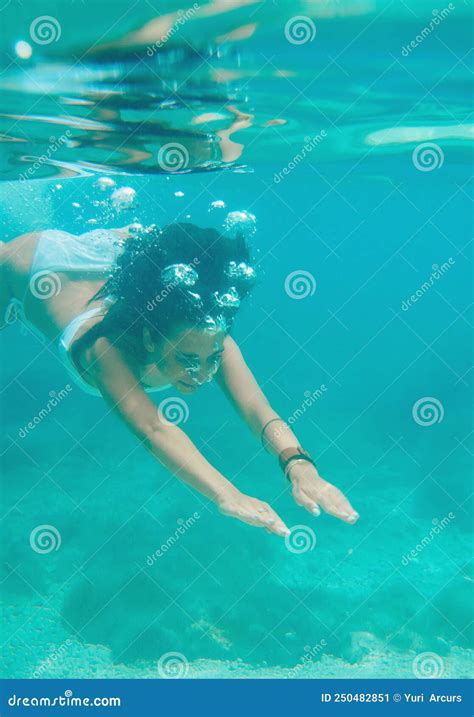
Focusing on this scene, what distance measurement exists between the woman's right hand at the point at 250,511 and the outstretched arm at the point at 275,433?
364mm

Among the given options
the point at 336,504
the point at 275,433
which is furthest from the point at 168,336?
the point at 336,504

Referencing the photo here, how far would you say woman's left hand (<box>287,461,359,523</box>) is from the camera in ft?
12.4

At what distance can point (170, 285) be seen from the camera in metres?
4.65

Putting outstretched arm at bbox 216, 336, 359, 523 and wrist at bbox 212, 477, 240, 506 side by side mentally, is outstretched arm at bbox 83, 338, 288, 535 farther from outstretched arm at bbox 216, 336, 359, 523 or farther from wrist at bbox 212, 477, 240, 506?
outstretched arm at bbox 216, 336, 359, 523

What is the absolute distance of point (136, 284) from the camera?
4.98 metres

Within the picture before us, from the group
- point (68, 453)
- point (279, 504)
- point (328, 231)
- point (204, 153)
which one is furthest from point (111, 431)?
point (328, 231)

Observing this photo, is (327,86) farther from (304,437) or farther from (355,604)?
(304,437)

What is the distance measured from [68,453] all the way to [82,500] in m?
3.70

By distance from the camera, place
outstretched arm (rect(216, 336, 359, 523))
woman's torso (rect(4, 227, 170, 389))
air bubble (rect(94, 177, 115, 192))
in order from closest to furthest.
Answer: outstretched arm (rect(216, 336, 359, 523)), woman's torso (rect(4, 227, 170, 389)), air bubble (rect(94, 177, 115, 192))

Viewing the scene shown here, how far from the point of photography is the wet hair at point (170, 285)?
4559 mm

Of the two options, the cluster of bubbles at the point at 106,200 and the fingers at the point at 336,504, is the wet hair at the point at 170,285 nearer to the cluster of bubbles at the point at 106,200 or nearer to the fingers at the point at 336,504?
the fingers at the point at 336,504

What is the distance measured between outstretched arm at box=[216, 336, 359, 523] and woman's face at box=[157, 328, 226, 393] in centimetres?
57

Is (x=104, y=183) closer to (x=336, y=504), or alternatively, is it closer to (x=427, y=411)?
(x=336, y=504)

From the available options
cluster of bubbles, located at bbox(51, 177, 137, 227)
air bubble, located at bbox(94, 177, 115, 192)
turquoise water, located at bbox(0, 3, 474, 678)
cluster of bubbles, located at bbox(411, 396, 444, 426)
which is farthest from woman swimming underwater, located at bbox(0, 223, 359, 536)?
cluster of bubbles, located at bbox(411, 396, 444, 426)
